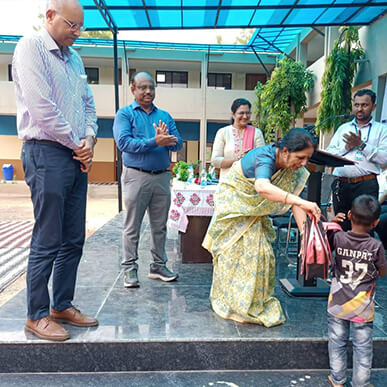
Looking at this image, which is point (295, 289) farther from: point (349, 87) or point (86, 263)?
point (349, 87)

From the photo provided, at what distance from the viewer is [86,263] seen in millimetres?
3828

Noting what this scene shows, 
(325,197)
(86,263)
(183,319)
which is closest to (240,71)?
(325,197)

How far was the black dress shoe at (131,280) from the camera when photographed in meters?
3.09

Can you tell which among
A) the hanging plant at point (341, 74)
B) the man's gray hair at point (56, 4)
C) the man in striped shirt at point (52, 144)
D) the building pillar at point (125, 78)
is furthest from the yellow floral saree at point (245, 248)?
the building pillar at point (125, 78)

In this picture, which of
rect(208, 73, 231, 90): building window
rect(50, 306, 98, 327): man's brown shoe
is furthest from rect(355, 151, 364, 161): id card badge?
rect(208, 73, 231, 90): building window

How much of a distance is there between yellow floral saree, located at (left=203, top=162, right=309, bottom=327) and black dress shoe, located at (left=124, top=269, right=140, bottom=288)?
802 mm

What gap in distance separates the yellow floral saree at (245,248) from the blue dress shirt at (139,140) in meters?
0.70

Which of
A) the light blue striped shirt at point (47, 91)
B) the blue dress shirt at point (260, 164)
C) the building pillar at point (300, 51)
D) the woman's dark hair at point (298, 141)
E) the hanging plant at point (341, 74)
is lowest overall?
the blue dress shirt at point (260, 164)

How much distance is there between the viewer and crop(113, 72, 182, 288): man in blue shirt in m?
3.02

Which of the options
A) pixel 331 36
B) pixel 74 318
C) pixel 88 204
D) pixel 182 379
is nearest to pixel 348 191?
pixel 182 379

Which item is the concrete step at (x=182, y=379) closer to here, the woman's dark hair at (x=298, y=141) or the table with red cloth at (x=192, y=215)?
the woman's dark hair at (x=298, y=141)

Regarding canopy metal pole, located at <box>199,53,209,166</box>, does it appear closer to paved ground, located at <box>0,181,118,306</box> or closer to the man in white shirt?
paved ground, located at <box>0,181,118,306</box>

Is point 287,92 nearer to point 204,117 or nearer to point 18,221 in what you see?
point 204,117

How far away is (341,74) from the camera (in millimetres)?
6730
